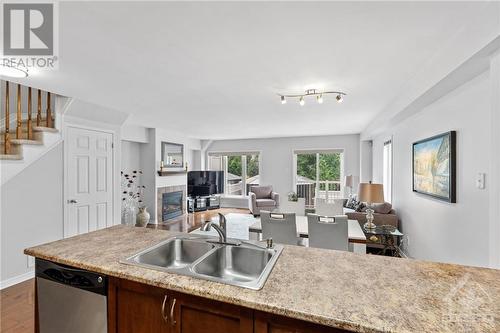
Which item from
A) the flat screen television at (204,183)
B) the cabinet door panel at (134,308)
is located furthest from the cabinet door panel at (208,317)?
the flat screen television at (204,183)

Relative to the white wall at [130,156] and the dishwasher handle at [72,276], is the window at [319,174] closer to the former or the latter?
the white wall at [130,156]

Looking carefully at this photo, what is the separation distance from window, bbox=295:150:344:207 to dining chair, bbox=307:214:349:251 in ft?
15.7

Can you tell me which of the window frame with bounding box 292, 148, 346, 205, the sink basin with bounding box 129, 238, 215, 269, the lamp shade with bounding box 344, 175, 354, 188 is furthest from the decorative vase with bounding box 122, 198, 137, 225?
the lamp shade with bounding box 344, 175, 354, 188

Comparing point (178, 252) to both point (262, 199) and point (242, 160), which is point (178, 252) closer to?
point (262, 199)

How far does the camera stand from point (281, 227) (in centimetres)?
262

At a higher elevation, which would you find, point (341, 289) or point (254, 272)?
point (341, 289)

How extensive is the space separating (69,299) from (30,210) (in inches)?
92.7

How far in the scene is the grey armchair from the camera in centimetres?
660

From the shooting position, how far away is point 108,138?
159 inches

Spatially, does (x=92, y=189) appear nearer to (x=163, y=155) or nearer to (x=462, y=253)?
(x=163, y=155)

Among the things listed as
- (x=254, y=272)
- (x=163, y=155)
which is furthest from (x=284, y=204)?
(x=163, y=155)

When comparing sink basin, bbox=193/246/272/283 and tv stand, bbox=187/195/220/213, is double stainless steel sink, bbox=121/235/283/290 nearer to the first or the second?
sink basin, bbox=193/246/272/283

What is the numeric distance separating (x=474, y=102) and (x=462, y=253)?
1.38m

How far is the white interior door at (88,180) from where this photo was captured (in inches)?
135
